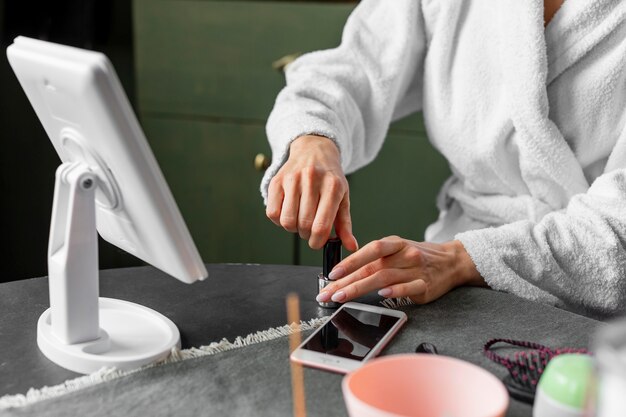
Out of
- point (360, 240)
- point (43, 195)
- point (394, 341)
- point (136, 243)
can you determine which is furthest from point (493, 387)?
point (43, 195)

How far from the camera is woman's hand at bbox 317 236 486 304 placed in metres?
0.92

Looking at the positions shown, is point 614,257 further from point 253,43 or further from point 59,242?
point 253,43

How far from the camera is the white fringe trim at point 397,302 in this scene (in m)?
0.93

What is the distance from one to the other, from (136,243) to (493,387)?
37 cm

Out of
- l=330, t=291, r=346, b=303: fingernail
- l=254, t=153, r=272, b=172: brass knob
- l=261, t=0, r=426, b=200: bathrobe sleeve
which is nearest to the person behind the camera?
l=330, t=291, r=346, b=303: fingernail

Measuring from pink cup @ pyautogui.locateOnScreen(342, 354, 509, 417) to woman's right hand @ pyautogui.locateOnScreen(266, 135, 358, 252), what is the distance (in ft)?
1.03

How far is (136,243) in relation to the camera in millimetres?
793

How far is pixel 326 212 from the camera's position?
95cm

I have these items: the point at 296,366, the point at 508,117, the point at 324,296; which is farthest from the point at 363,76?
the point at 296,366

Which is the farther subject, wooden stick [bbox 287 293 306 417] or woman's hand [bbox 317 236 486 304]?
woman's hand [bbox 317 236 486 304]

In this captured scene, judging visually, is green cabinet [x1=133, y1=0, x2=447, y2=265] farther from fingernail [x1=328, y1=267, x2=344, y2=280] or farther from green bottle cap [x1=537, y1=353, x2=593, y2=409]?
green bottle cap [x1=537, y1=353, x2=593, y2=409]

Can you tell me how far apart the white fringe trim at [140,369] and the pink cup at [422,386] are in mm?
214

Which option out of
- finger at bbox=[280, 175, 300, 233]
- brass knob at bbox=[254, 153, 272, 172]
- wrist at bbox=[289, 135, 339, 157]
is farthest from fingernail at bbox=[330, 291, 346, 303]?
brass knob at bbox=[254, 153, 272, 172]

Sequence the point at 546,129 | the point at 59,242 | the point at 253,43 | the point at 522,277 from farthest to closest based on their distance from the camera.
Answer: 1. the point at 253,43
2. the point at 546,129
3. the point at 522,277
4. the point at 59,242
